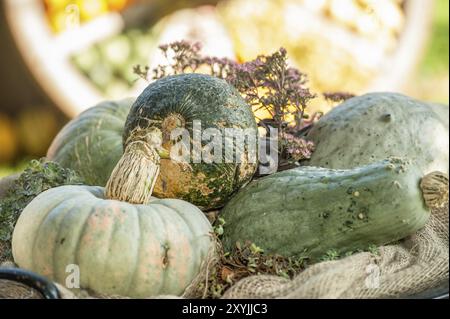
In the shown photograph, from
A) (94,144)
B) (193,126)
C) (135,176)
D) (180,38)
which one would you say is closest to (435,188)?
(193,126)

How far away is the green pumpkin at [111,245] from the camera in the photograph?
1.91 metres

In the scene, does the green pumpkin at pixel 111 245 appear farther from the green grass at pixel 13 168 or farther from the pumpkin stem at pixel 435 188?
the green grass at pixel 13 168

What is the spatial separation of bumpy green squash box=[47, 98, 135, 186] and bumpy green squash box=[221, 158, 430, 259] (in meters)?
0.67

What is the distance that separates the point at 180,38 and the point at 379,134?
319 cm

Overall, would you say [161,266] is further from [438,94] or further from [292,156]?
[438,94]

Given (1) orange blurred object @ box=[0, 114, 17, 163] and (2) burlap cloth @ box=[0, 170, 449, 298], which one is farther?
(1) orange blurred object @ box=[0, 114, 17, 163]

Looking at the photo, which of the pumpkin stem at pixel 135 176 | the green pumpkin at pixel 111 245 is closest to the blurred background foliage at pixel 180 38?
the pumpkin stem at pixel 135 176

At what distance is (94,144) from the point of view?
277cm

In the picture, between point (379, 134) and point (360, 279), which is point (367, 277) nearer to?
point (360, 279)

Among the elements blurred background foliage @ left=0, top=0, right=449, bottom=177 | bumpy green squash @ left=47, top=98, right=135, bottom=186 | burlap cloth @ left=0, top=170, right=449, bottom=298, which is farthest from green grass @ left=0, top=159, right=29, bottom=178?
burlap cloth @ left=0, top=170, right=449, bottom=298

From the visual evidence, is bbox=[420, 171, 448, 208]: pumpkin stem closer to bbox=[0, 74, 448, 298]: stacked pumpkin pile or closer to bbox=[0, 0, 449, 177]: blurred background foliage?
bbox=[0, 74, 448, 298]: stacked pumpkin pile

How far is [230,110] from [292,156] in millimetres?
321

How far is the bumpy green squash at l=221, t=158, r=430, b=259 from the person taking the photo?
2070 millimetres

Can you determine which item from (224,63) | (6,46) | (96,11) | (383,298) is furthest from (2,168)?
(383,298)
